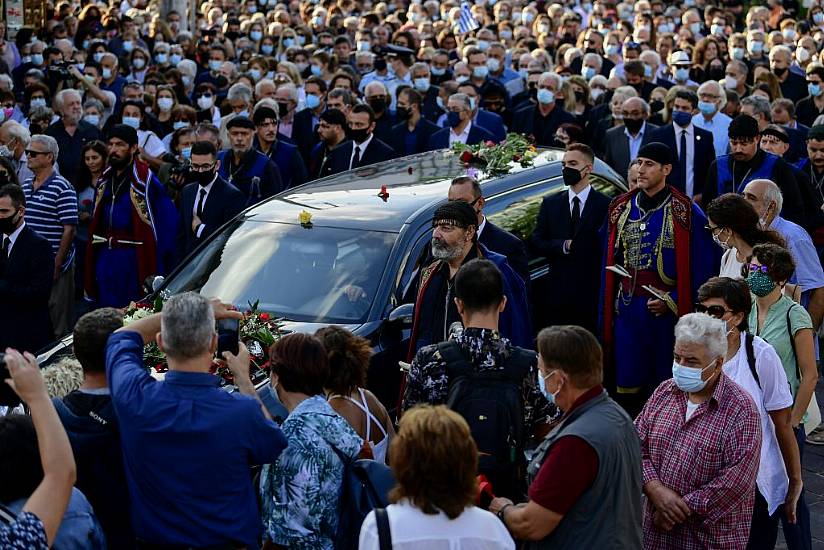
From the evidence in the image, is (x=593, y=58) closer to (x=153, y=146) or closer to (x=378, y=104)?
(x=378, y=104)

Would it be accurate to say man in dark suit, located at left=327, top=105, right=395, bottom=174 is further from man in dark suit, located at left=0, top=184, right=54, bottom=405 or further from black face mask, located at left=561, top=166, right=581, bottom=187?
man in dark suit, located at left=0, top=184, right=54, bottom=405

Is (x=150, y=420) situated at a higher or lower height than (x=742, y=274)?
higher

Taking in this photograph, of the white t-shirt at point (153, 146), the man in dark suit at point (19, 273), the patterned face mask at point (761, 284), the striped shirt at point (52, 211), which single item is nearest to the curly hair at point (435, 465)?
the patterned face mask at point (761, 284)

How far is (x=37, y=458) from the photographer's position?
4.32m

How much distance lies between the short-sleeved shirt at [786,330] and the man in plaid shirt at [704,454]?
49.3 inches

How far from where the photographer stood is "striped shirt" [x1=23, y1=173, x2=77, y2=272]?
10.7 m

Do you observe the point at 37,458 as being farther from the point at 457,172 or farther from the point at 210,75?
the point at 210,75

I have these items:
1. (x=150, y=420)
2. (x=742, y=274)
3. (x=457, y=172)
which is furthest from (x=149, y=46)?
(x=150, y=420)

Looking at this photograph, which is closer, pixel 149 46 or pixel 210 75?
pixel 210 75

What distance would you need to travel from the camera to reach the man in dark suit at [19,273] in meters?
9.26

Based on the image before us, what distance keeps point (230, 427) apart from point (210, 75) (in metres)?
17.0

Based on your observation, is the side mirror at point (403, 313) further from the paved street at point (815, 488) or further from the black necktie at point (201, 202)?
the black necktie at point (201, 202)

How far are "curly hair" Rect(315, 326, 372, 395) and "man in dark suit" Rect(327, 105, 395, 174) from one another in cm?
720

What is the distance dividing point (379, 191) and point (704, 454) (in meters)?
4.22
